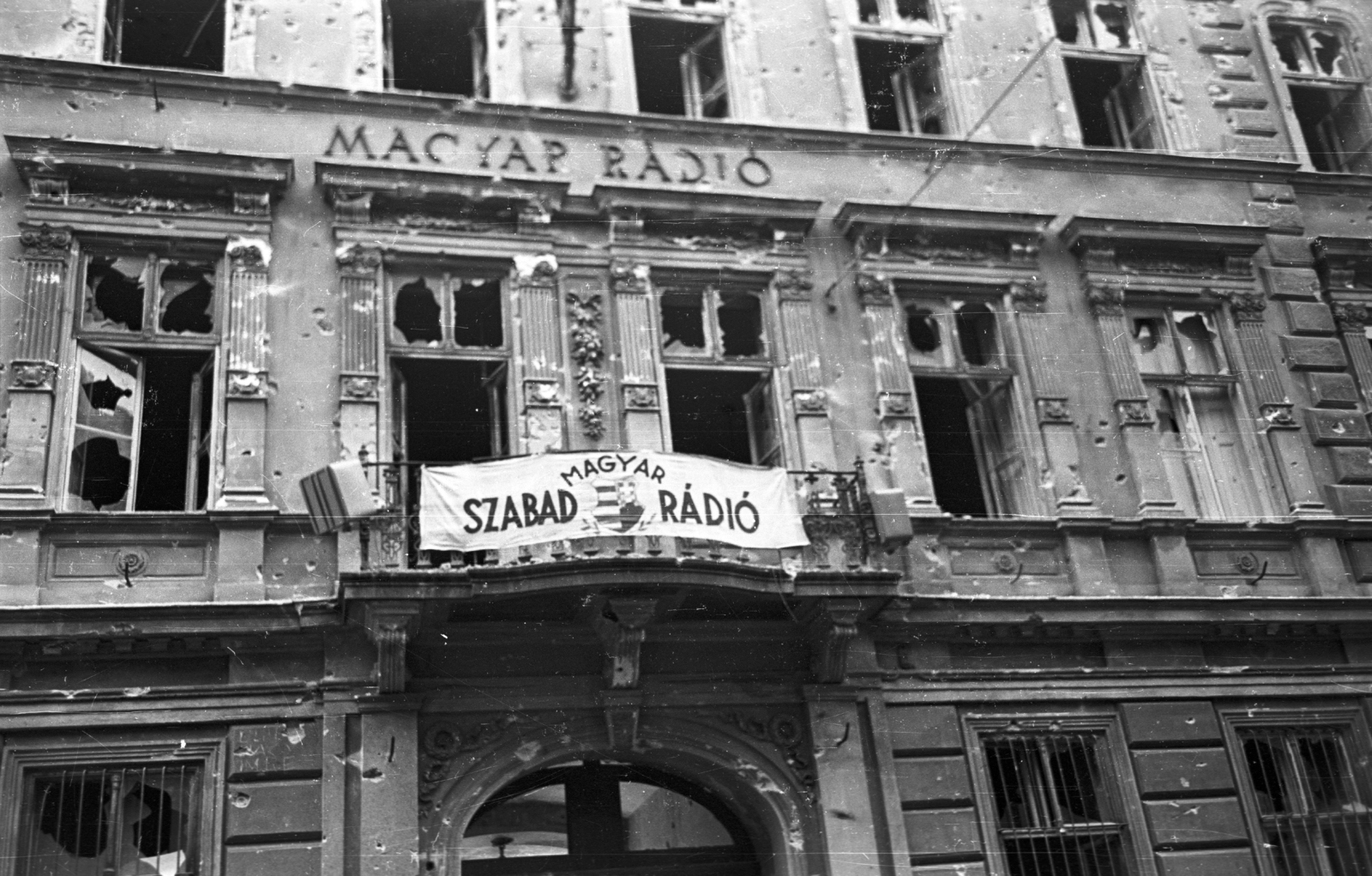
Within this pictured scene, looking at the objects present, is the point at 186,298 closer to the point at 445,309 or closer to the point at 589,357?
the point at 445,309

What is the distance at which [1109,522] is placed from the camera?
12234 millimetres

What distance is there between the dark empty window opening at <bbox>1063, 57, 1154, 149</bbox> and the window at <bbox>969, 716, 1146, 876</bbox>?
20.9 feet

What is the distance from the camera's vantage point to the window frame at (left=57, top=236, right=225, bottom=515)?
10.8 metres

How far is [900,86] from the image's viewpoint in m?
14.4

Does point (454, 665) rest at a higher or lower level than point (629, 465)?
lower

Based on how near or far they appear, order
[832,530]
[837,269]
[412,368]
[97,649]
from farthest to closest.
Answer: [837,269], [412,368], [832,530], [97,649]

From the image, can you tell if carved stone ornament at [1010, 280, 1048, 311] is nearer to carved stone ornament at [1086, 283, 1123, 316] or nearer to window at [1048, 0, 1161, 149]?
carved stone ornament at [1086, 283, 1123, 316]

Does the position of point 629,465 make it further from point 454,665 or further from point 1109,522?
point 1109,522

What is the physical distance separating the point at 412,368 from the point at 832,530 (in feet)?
12.2

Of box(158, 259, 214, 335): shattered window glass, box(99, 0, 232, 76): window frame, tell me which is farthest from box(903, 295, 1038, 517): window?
box(99, 0, 232, 76): window frame

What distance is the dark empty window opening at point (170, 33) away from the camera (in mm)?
12602

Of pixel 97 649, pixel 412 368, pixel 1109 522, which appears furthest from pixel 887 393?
pixel 97 649

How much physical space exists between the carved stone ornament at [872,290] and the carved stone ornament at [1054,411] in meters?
1.63

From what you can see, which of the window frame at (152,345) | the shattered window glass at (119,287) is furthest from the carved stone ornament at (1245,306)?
the shattered window glass at (119,287)
